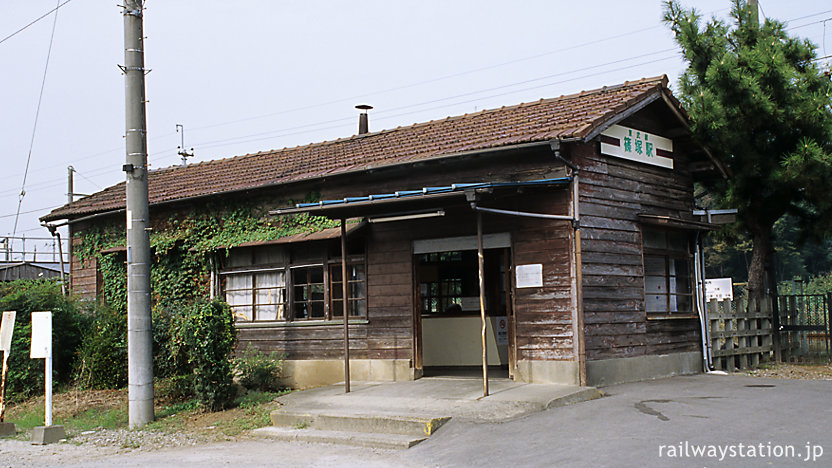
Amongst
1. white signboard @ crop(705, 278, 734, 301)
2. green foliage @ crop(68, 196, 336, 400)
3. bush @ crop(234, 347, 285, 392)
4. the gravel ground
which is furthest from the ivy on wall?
white signboard @ crop(705, 278, 734, 301)

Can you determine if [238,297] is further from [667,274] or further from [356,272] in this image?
[667,274]

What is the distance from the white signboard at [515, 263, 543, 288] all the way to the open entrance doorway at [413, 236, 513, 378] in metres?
2.45

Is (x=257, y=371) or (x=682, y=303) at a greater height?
(x=682, y=303)

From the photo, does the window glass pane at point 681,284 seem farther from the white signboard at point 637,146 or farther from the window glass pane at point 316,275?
the window glass pane at point 316,275

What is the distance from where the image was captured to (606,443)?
7914 millimetres

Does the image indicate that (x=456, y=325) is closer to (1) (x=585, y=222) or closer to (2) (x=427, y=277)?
(2) (x=427, y=277)

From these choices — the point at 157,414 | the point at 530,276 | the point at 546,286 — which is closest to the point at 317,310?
the point at 157,414

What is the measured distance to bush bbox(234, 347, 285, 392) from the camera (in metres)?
13.5

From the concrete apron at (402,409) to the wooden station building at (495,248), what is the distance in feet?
2.58

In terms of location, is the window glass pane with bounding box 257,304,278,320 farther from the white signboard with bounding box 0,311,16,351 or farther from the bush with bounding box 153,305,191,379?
the white signboard with bounding box 0,311,16,351

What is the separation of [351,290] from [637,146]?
5587mm

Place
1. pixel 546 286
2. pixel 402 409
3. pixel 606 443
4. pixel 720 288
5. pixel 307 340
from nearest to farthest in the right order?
pixel 606 443 → pixel 402 409 → pixel 546 286 → pixel 307 340 → pixel 720 288

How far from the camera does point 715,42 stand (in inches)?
595

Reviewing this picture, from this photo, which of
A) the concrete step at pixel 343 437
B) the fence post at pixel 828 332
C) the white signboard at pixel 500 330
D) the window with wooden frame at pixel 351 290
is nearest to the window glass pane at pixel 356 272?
the window with wooden frame at pixel 351 290
